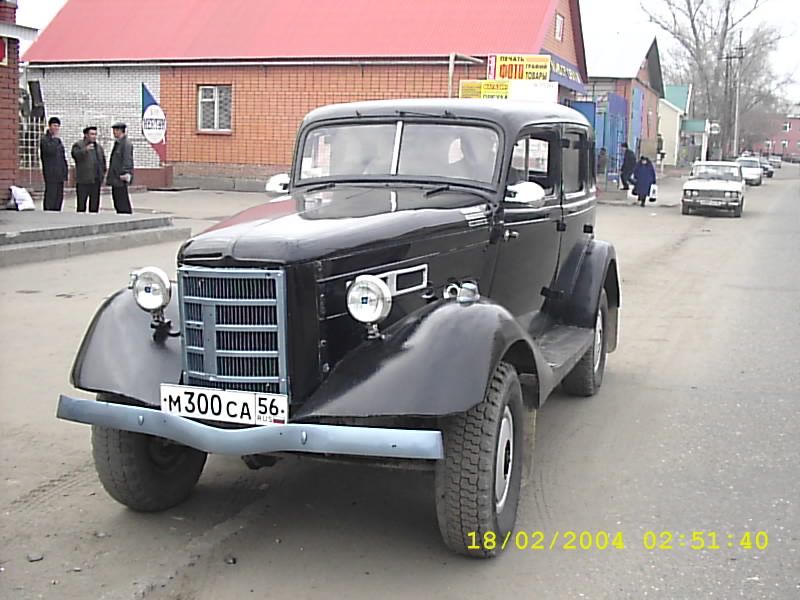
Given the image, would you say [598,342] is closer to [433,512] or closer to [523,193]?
[523,193]

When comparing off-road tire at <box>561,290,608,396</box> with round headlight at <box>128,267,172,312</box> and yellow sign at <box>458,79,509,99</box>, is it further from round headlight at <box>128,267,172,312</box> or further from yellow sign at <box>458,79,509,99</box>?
yellow sign at <box>458,79,509,99</box>

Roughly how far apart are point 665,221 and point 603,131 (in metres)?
12.3

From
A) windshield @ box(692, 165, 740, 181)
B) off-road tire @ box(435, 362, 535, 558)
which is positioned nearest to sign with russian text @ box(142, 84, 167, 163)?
windshield @ box(692, 165, 740, 181)

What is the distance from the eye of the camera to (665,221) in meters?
23.5

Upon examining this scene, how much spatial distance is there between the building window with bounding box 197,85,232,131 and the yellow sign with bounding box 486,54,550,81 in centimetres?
896

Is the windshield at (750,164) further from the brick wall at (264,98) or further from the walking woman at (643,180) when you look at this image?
the brick wall at (264,98)

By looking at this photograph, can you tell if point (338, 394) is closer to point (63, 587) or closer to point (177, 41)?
point (63, 587)

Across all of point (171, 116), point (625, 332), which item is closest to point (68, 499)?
point (625, 332)

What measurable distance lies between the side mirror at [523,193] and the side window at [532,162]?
0.22 ft
